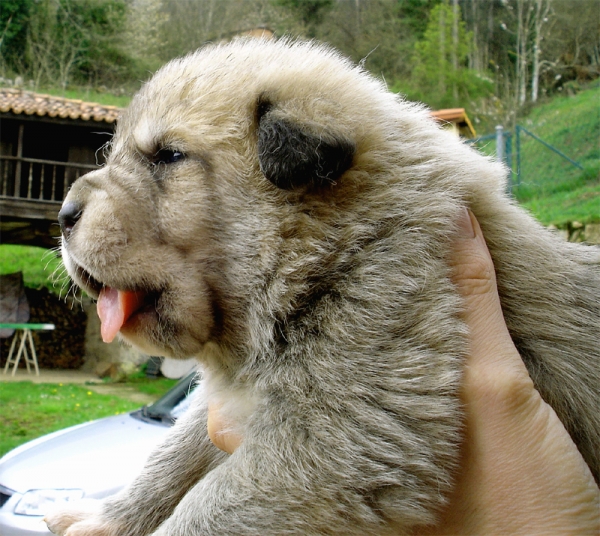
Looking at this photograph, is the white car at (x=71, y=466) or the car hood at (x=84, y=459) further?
the car hood at (x=84, y=459)

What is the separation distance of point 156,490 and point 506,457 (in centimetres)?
154

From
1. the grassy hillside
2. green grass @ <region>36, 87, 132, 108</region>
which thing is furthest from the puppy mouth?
green grass @ <region>36, 87, 132, 108</region>

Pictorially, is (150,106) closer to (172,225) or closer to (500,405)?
(172,225)

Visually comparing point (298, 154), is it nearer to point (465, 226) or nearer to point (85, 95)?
point (465, 226)

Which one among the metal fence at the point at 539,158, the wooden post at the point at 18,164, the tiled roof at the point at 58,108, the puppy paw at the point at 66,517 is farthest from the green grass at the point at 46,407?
the metal fence at the point at 539,158

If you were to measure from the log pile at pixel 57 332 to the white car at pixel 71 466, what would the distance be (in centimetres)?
1472

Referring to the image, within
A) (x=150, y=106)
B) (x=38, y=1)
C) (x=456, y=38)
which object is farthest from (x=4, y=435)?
(x=38, y=1)

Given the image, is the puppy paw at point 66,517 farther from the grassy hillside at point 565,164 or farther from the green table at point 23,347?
the green table at point 23,347

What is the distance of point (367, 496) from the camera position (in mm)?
1735

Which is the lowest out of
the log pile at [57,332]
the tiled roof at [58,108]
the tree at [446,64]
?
the log pile at [57,332]

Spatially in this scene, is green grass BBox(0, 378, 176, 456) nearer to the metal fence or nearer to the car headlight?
the car headlight

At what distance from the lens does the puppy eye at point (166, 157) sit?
2.22 metres

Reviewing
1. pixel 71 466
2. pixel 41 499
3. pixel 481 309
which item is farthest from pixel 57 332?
pixel 481 309

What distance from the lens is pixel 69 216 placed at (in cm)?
223
